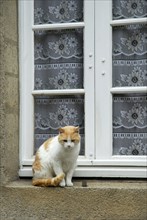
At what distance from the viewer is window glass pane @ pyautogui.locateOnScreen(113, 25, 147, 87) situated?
255cm

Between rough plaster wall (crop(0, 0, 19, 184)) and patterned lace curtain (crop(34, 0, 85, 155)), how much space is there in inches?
5.7

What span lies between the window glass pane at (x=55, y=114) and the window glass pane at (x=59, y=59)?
0.28ft

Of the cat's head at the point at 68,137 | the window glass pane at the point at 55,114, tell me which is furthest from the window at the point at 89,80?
the cat's head at the point at 68,137

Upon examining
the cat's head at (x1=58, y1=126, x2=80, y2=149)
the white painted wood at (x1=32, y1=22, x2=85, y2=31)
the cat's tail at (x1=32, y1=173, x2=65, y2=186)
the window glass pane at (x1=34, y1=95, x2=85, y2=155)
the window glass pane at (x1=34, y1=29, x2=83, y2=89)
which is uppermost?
the white painted wood at (x1=32, y1=22, x2=85, y2=31)

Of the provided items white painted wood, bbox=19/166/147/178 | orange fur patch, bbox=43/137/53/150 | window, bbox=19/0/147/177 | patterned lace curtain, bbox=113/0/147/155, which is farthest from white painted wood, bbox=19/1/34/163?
patterned lace curtain, bbox=113/0/147/155

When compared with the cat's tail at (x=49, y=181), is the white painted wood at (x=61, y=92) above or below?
above

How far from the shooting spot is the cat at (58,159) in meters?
2.30

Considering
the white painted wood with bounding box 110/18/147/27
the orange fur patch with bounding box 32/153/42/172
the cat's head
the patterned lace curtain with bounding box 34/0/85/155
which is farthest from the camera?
the patterned lace curtain with bounding box 34/0/85/155

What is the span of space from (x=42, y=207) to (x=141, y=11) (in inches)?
53.3

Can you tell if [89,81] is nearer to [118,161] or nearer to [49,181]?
[118,161]

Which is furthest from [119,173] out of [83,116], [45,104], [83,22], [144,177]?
[83,22]

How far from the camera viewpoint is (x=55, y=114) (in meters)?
2.65

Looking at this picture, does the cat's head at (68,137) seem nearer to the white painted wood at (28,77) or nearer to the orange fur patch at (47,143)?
the orange fur patch at (47,143)

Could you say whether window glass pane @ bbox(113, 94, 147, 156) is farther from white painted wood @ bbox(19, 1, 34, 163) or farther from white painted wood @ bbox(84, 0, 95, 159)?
white painted wood @ bbox(19, 1, 34, 163)
